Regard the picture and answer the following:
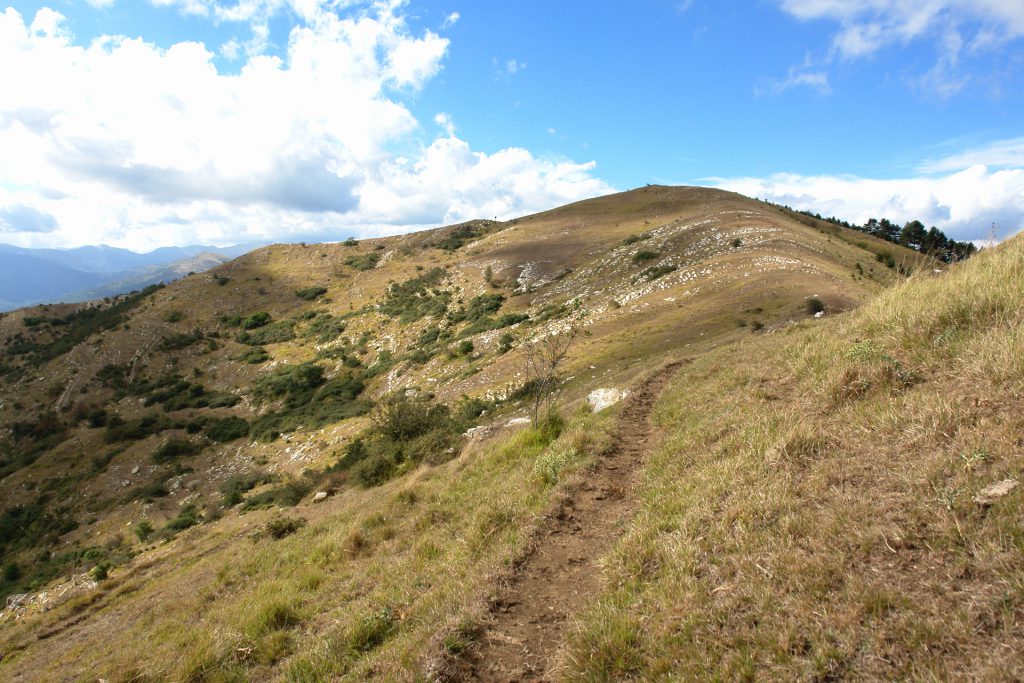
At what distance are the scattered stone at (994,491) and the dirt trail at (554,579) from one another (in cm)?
336

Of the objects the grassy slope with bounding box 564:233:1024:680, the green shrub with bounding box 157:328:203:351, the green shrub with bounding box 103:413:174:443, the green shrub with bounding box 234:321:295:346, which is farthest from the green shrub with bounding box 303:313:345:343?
the grassy slope with bounding box 564:233:1024:680

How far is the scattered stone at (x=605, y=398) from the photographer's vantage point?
41.8 ft

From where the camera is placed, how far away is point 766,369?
30.9 ft

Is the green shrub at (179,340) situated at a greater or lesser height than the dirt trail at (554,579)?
greater

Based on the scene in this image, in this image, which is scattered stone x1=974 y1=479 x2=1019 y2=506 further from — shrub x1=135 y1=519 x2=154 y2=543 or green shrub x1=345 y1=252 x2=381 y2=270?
green shrub x1=345 y1=252 x2=381 y2=270

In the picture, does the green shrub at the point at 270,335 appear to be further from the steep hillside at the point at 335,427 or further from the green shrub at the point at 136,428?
the green shrub at the point at 136,428

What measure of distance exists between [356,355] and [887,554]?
4005 cm

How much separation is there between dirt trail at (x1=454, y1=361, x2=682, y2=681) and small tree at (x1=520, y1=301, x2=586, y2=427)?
4.16m

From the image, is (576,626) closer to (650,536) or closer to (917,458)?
(650,536)

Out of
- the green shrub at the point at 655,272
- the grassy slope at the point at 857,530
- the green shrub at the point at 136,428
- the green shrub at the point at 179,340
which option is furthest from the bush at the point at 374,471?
the green shrub at the point at 179,340

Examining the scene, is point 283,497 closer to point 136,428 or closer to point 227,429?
point 227,429

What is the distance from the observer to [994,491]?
141 inches

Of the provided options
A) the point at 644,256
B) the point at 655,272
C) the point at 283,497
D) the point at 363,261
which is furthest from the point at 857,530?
the point at 363,261

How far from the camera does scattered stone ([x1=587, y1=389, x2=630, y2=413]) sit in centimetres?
1275
